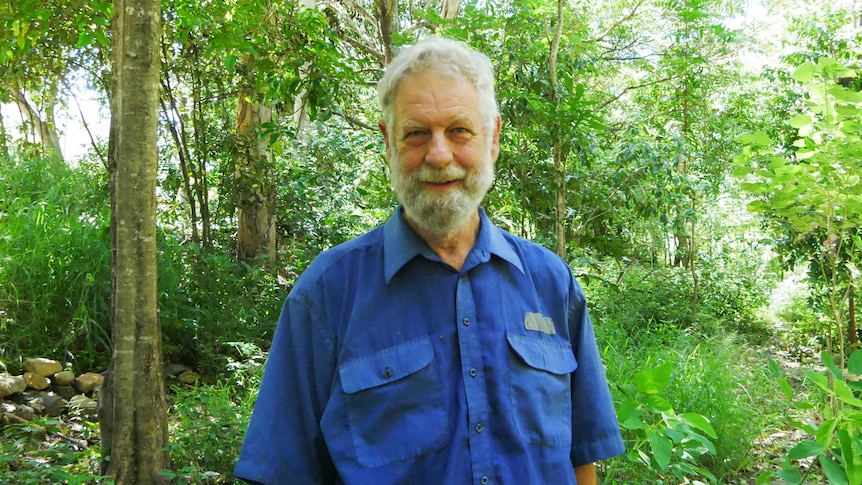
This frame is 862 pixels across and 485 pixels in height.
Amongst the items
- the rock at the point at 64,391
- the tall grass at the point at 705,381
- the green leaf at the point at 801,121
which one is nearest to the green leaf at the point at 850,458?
the tall grass at the point at 705,381

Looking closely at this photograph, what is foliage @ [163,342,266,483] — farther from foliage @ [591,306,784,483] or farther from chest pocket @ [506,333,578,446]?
chest pocket @ [506,333,578,446]

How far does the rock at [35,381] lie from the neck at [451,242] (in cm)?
411

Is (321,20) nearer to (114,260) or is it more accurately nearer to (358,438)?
(114,260)

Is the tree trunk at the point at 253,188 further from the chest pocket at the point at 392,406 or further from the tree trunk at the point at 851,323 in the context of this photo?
the tree trunk at the point at 851,323

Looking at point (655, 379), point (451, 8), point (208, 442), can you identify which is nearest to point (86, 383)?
point (208, 442)

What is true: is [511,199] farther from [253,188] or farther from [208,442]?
[208,442]

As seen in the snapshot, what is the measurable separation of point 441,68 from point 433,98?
0.08m

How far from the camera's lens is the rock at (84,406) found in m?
4.55

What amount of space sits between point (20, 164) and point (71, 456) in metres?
5.37

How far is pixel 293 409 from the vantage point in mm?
1505

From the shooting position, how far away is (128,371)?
10.1ft

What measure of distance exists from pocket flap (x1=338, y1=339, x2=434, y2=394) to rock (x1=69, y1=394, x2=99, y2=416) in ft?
12.7

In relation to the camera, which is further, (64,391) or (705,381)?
(64,391)

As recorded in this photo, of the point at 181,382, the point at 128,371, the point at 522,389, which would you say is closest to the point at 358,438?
the point at 522,389
